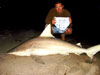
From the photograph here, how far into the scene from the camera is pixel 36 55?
4289 mm

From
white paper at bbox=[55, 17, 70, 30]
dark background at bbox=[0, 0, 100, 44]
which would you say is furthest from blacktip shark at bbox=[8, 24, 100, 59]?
dark background at bbox=[0, 0, 100, 44]

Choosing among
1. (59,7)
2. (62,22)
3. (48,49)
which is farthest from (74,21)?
(48,49)

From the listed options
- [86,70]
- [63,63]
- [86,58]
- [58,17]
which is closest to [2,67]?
[63,63]

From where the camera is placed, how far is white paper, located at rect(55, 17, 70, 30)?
21.2ft

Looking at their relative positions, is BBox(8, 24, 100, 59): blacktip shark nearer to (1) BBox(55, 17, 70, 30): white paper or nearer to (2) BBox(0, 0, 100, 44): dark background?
(1) BBox(55, 17, 70, 30): white paper

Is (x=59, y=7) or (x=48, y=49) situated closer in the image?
(x=48, y=49)

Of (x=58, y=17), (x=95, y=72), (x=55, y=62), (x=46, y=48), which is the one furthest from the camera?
(x=58, y=17)

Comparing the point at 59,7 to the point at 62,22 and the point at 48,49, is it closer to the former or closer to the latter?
the point at 62,22

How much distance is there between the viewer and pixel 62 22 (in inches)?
255

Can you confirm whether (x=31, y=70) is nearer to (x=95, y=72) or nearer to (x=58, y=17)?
(x=95, y=72)

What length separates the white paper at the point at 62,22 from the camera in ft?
21.2

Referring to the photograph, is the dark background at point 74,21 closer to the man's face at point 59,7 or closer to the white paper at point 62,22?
the white paper at point 62,22

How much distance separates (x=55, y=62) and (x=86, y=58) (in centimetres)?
108

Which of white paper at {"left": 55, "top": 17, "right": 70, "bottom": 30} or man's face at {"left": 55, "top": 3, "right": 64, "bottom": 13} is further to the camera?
white paper at {"left": 55, "top": 17, "right": 70, "bottom": 30}
